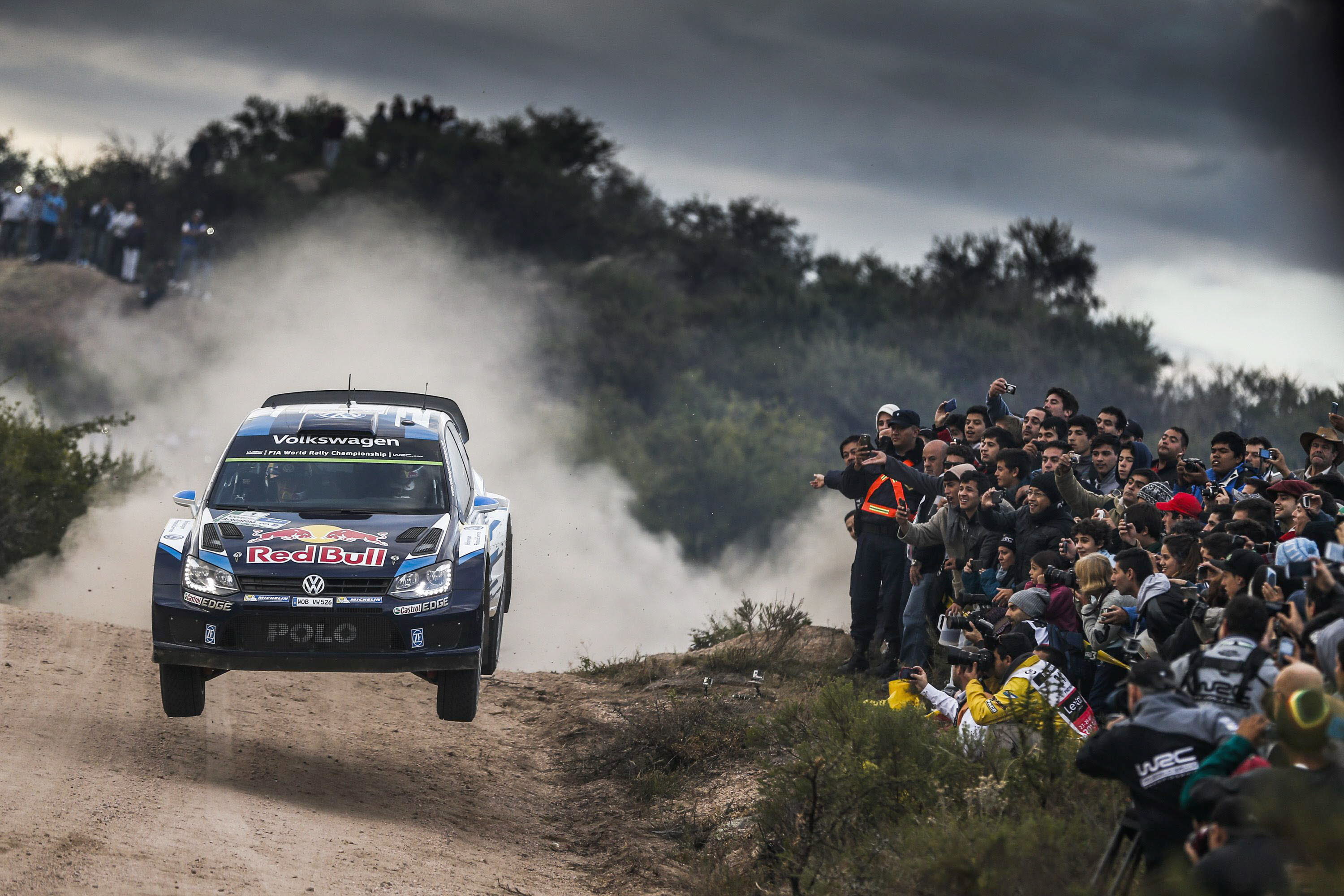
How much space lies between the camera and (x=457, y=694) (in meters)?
9.30

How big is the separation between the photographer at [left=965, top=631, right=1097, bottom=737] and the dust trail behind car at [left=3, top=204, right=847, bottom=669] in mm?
14344

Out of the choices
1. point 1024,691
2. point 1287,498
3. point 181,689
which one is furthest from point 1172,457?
point 181,689

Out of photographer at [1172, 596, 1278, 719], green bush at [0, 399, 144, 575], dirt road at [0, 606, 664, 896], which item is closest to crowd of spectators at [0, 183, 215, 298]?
green bush at [0, 399, 144, 575]

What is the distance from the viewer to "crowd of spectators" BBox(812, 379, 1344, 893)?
441 cm

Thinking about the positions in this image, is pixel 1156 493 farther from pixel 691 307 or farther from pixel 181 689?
pixel 691 307

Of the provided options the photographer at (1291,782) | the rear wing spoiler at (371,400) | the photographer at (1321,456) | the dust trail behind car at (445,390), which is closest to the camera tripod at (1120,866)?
the photographer at (1291,782)

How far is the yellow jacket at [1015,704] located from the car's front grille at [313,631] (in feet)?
11.6

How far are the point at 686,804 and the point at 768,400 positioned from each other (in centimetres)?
2855

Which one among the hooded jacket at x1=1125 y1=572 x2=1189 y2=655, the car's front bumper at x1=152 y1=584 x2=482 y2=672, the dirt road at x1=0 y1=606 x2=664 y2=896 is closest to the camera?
the dirt road at x1=0 y1=606 x2=664 y2=896

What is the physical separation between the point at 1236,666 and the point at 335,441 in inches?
260

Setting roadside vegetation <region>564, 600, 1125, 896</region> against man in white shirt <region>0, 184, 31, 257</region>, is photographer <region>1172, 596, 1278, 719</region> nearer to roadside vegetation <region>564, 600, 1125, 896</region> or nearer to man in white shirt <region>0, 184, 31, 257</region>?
roadside vegetation <region>564, 600, 1125, 896</region>

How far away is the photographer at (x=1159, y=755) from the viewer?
16.8 ft

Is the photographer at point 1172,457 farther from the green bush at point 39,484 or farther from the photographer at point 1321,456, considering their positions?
the green bush at point 39,484

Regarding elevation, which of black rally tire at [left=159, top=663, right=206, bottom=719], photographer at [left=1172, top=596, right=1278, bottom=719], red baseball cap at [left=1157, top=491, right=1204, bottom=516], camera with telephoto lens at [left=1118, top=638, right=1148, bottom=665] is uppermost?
red baseball cap at [left=1157, top=491, right=1204, bottom=516]
